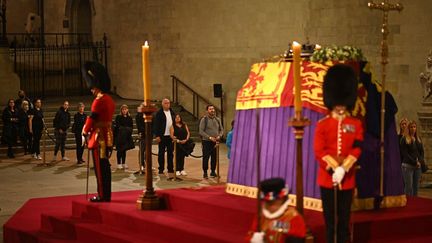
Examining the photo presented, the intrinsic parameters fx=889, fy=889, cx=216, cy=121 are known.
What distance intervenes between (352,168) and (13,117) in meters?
14.7

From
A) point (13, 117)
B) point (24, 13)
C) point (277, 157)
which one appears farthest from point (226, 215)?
point (24, 13)

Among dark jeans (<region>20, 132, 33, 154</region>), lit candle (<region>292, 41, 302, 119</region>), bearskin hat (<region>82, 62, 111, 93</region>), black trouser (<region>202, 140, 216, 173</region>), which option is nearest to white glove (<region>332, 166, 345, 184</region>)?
lit candle (<region>292, 41, 302, 119</region>)

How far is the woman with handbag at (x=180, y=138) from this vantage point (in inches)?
666

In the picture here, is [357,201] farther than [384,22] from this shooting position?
No

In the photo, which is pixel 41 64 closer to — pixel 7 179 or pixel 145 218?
pixel 7 179

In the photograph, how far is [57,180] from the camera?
17.1 metres

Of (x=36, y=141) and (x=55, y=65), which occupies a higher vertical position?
(x=55, y=65)

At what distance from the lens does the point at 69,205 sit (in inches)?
498

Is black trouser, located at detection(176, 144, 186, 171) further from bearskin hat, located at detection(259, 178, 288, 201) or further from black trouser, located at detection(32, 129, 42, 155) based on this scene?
bearskin hat, located at detection(259, 178, 288, 201)

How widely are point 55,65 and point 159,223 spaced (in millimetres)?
20292

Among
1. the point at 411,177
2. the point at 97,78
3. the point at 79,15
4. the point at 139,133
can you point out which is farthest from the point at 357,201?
the point at 79,15

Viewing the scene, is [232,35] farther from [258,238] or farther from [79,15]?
[258,238]

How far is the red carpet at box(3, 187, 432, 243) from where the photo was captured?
360 inches

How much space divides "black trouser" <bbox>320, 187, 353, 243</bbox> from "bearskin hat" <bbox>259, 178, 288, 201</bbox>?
1.54 m
